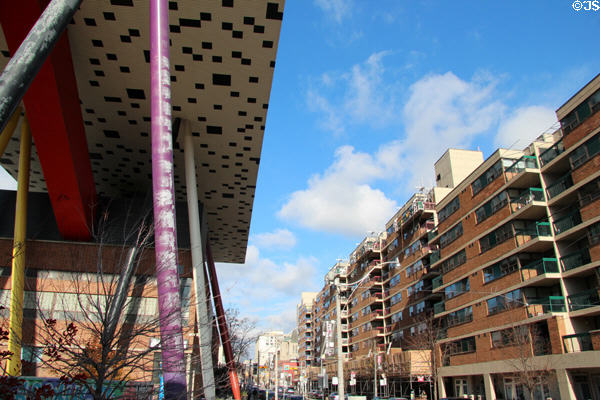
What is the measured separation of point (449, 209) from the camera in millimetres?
44812

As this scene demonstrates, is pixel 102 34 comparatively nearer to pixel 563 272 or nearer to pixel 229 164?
pixel 229 164

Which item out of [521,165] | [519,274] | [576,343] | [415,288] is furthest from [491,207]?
[415,288]

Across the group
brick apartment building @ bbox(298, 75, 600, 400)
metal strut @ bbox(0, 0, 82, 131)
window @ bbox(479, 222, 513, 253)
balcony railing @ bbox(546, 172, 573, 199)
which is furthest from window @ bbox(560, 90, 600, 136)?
metal strut @ bbox(0, 0, 82, 131)

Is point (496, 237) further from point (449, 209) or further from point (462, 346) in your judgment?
point (462, 346)

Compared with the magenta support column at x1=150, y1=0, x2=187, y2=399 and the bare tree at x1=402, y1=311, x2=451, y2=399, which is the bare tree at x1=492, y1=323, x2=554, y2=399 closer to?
the bare tree at x1=402, y1=311, x2=451, y2=399

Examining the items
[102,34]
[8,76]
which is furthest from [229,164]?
[8,76]

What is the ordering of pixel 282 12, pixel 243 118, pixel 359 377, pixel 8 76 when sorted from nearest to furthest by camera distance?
pixel 8 76
pixel 282 12
pixel 243 118
pixel 359 377

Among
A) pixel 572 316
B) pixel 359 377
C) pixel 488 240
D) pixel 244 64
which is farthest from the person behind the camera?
pixel 359 377

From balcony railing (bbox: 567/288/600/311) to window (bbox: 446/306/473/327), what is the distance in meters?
10.4

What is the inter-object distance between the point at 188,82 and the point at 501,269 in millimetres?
27886

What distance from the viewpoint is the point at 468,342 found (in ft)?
127

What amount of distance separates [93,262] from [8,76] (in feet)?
78.3

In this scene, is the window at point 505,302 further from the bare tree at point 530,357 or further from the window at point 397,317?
the window at point 397,317

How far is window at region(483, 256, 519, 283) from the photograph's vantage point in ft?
110
